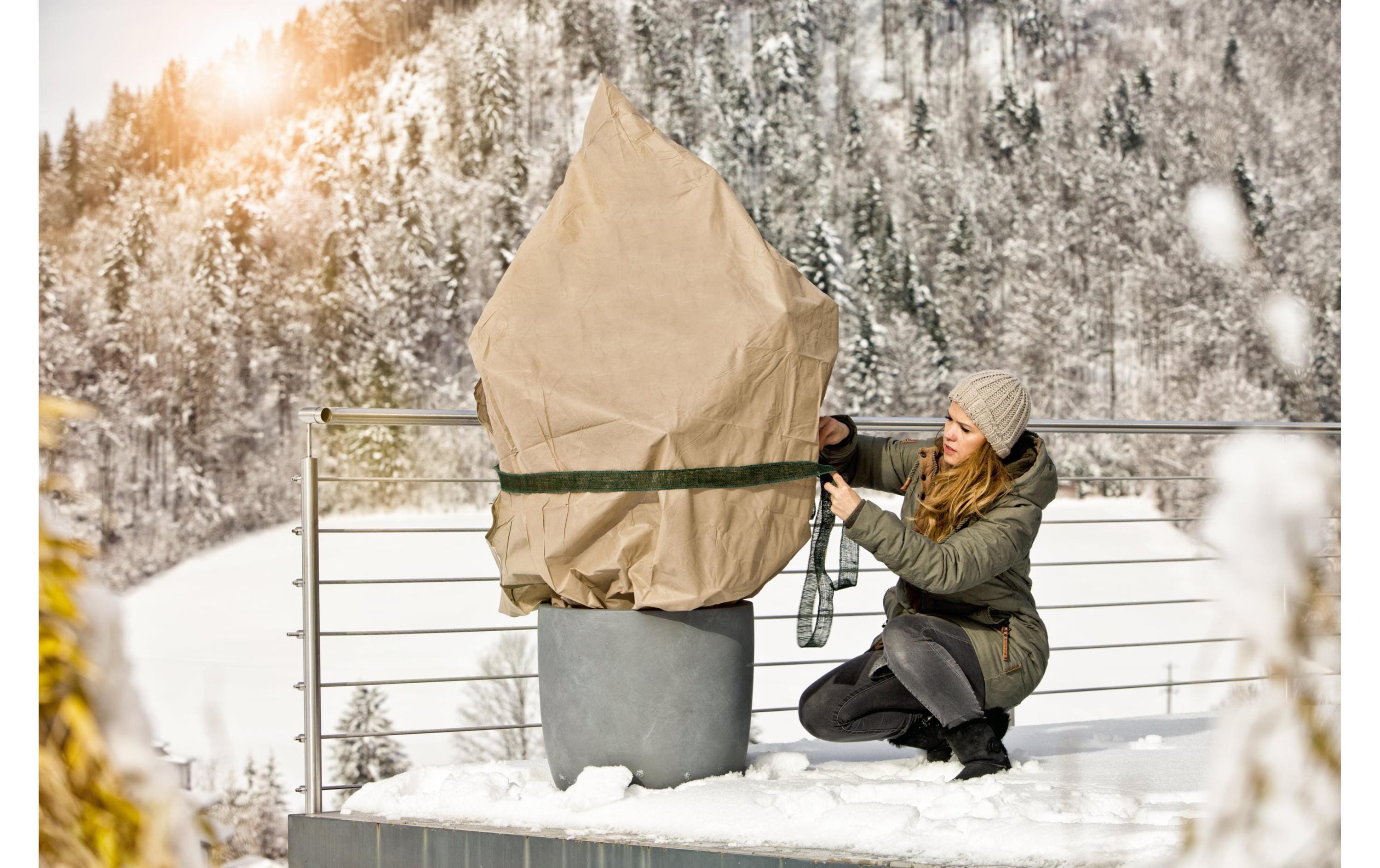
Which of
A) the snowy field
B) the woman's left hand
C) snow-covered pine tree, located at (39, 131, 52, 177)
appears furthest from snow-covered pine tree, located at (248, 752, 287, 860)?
the woman's left hand

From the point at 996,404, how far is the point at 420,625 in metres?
17.3

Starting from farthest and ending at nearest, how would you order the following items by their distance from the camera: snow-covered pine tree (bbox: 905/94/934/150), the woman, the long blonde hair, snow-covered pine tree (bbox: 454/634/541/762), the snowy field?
snow-covered pine tree (bbox: 905/94/934/150), snow-covered pine tree (bbox: 454/634/541/762), the snowy field, the long blonde hair, the woman

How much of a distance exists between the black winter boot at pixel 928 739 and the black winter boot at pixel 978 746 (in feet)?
0.29

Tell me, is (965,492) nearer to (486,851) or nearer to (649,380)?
(649,380)

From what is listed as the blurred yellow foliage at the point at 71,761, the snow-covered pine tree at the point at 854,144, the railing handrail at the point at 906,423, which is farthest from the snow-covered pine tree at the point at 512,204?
the blurred yellow foliage at the point at 71,761

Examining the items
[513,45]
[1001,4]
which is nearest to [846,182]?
[1001,4]

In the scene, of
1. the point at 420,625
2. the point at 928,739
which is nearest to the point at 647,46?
the point at 420,625

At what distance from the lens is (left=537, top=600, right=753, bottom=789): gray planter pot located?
7.39ft

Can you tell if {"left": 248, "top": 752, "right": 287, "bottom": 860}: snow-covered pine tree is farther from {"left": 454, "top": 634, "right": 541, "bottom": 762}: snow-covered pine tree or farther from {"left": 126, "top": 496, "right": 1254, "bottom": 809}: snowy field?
{"left": 454, "top": 634, "right": 541, "bottom": 762}: snow-covered pine tree

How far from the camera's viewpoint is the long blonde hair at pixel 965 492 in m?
2.38

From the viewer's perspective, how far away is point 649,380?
2.17 m

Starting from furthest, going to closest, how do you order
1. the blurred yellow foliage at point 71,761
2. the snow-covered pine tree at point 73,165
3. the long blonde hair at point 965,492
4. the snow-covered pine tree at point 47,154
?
the snow-covered pine tree at point 73,165
the snow-covered pine tree at point 47,154
the long blonde hair at point 965,492
the blurred yellow foliage at point 71,761

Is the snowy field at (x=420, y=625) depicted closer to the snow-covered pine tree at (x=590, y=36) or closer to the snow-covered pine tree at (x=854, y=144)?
the snow-covered pine tree at (x=854, y=144)

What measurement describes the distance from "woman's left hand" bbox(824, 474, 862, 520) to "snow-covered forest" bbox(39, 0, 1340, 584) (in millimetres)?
16692
